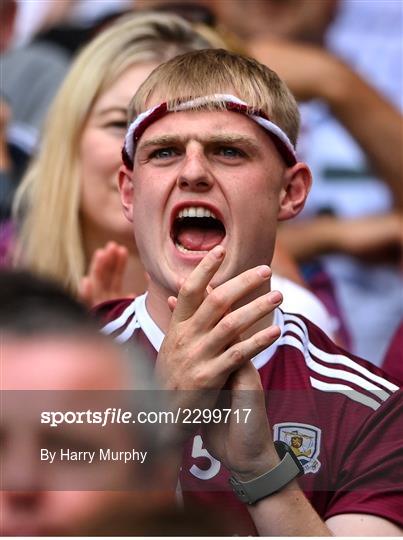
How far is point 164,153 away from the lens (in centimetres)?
213

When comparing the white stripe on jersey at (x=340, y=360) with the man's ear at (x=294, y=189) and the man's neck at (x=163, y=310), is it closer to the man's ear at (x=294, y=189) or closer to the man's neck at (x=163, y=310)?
the man's neck at (x=163, y=310)

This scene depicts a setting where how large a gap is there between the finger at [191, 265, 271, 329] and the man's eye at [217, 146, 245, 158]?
0.33 metres

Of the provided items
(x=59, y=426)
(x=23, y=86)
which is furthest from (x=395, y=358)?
(x=23, y=86)

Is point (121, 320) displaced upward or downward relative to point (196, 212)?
downward

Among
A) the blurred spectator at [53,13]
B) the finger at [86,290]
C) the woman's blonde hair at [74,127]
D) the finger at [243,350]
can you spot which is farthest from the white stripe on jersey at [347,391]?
the blurred spectator at [53,13]

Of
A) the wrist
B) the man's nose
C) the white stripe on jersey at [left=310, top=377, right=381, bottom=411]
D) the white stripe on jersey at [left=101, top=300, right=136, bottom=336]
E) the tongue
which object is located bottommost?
the wrist

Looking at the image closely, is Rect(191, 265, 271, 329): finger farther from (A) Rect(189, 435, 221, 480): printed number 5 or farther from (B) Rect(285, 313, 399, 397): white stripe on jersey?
(B) Rect(285, 313, 399, 397): white stripe on jersey

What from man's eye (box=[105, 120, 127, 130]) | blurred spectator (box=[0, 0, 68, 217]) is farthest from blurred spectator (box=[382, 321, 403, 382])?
blurred spectator (box=[0, 0, 68, 217])

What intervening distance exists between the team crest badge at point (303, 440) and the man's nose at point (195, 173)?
16.9 inches

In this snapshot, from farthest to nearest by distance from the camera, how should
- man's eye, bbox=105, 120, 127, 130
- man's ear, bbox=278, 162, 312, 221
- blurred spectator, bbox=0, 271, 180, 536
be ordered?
man's eye, bbox=105, 120, 127, 130 < man's ear, bbox=278, 162, 312, 221 < blurred spectator, bbox=0, 271, 180, 536

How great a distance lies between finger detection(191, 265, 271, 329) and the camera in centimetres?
183

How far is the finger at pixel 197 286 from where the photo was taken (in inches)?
72.2

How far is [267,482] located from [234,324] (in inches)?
9.3

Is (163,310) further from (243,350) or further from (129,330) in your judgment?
(243,350)
